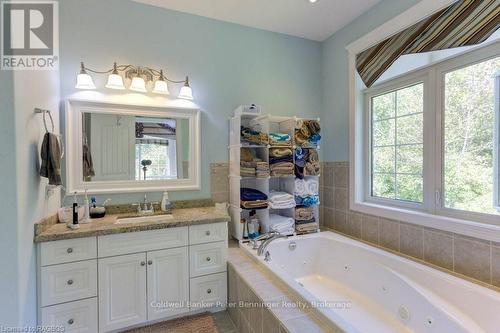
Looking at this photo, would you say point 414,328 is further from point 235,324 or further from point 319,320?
point 235,324

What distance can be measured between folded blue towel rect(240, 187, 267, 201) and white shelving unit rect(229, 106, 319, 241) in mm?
43

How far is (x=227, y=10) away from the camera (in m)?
2.38

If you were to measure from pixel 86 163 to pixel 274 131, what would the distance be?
1873mm

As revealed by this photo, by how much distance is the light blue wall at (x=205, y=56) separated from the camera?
211 centimetres

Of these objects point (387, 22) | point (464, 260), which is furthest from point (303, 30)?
point (464, 260)

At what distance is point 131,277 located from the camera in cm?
180

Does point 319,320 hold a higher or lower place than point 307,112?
lower

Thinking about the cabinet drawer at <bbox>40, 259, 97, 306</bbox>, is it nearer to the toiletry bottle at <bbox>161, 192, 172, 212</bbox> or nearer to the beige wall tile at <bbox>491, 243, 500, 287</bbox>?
the toiletry bottle at <bbox>161, 192, 172, 212</bbox>

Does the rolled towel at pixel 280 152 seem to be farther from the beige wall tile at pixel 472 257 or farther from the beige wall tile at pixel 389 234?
the beige wall tile at pixel 472 257

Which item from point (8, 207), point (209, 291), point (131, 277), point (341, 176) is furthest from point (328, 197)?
point (8, 207)

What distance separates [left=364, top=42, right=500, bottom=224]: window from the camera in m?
1.66

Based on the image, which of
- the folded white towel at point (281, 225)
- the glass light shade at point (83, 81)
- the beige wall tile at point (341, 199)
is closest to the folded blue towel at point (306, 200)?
the folded white towel at point (281, 225)

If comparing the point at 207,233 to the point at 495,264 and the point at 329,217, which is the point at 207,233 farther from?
the point at 495,264

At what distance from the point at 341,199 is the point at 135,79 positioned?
2.40 m
